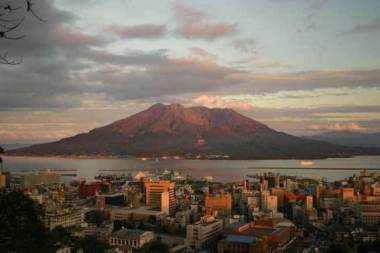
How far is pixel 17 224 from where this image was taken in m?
2.27

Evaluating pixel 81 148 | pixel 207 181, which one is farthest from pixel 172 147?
pixel 207 181

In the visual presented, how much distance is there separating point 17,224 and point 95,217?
7753 mm

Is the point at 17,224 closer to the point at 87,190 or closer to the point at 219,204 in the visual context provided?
the point at 219,204

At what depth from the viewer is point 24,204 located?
Answer: 2344 millimetres

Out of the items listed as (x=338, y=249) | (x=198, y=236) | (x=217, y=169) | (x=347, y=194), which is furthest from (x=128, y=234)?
(x=217, y=169)

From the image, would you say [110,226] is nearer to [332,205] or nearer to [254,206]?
[254,206]

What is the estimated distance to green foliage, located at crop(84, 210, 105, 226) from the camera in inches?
374

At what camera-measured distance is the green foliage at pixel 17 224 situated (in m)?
2.20

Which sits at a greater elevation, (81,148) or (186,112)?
(186,112)

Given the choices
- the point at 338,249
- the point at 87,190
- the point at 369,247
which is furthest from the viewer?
the point at 87,190

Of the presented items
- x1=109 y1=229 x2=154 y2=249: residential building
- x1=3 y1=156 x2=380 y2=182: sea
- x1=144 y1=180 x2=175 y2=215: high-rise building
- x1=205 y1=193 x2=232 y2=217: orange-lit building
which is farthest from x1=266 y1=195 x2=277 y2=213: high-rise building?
x1=3 y1=156 x2=380 y2=182: sea

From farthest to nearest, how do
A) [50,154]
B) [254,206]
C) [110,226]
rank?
[50,154] → [254,206] → [110,226]

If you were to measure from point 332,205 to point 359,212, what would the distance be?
1.43 meters

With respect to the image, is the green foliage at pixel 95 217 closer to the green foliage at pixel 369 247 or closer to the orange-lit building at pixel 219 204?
the orange-lit building at pixel 219 204
